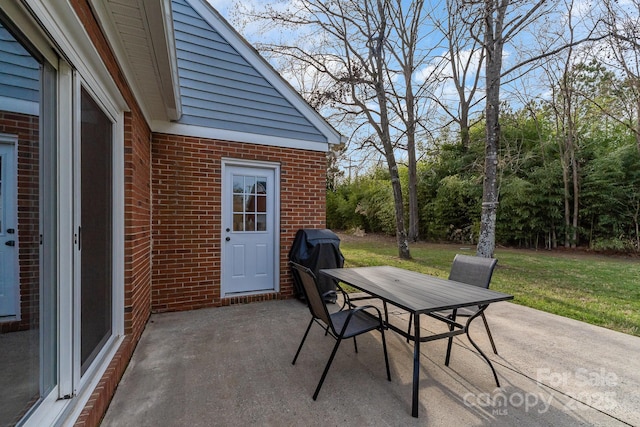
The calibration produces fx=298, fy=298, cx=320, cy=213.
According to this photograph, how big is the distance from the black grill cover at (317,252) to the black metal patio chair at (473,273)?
5.05 ft

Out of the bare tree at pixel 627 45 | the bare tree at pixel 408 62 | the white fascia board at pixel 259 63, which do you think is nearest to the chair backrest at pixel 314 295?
the white fascia board at pixel 259 63

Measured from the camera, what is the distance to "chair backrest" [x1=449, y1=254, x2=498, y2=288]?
8.93 ft

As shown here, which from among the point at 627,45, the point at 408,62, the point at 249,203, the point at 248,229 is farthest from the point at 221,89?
the point at 627,45

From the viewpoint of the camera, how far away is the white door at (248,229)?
4.25 m

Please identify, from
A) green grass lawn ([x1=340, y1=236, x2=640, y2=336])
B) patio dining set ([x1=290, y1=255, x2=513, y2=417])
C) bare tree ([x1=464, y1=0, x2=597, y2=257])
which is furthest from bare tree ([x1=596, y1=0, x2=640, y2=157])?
patio dining set ([x1=290, y1=255, x2=513, y2=417])

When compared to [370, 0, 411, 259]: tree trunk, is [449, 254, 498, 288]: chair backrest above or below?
below

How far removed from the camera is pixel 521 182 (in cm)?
997

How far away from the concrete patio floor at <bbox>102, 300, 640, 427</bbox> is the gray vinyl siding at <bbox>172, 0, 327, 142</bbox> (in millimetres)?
2704

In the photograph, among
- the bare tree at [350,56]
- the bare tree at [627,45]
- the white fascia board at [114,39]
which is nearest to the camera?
the white fascia board at [114,39]

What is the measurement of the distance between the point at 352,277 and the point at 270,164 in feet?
7.64

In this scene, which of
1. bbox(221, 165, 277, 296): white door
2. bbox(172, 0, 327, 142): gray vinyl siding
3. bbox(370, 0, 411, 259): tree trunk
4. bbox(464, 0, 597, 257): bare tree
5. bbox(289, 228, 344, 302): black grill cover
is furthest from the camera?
bbox(370, 0, 411, 259): tree trunk

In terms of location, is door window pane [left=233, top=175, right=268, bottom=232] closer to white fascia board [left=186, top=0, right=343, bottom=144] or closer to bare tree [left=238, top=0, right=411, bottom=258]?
white fascia board [left=186, top=0, right=343, bottom=144]

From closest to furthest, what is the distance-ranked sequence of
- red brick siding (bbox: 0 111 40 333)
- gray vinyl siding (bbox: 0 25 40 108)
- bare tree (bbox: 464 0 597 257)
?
1. gray vinyl siding (bbox: 0 25 40 108)
2. red brick siding (bbox: 0 111 40 333)
3. bare tree (bbox: 464 0 597 257)

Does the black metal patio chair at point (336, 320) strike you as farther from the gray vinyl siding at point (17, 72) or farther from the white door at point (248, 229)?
the white door at point (248, 229)
